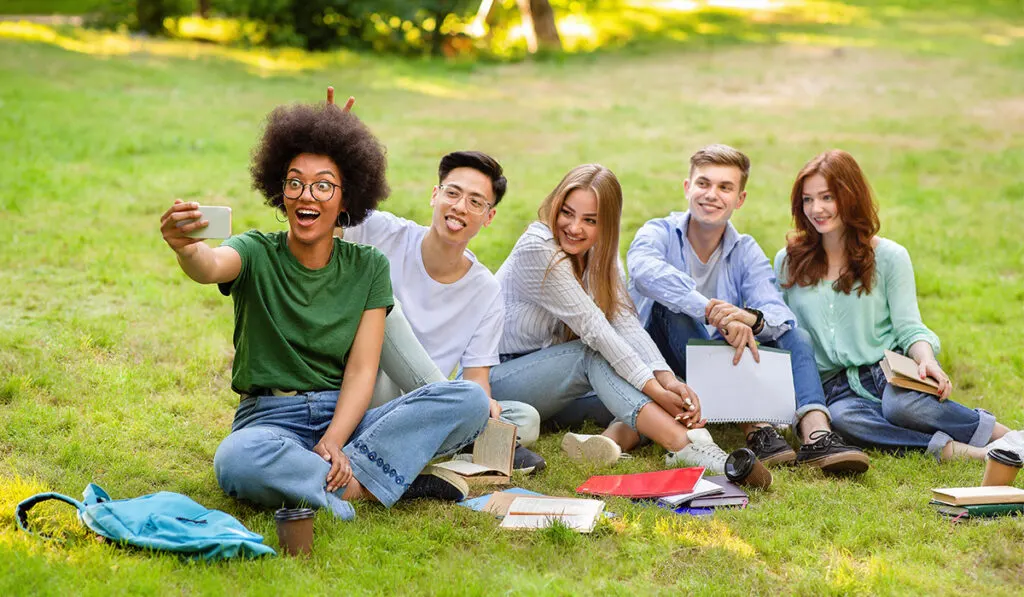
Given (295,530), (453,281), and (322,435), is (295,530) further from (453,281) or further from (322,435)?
(453,281)

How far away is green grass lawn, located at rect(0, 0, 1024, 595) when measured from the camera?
338 cm

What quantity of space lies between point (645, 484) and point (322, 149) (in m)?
1.75

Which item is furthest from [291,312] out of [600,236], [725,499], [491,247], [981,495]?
[491,247]

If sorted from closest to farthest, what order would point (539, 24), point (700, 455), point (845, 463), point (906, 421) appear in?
point (845, 463) < point (700, 455) < point (906, 421) < point (539, 24)

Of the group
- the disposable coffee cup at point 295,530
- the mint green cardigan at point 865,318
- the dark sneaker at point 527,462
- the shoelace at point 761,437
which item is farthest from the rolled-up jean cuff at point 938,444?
the disposable coffee cup at point 295,530

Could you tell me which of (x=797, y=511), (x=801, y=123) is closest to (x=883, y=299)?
(x=797, y=511)

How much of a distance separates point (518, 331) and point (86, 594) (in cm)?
237

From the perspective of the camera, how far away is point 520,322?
488cm

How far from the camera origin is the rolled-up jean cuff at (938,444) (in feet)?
15.1

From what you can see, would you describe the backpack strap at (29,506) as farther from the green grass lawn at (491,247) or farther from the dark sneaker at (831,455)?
the dark sneaker at (831,455)

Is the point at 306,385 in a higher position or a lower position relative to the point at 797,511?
higher

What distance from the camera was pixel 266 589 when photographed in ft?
10.1

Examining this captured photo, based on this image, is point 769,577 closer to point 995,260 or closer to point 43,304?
point 43,304

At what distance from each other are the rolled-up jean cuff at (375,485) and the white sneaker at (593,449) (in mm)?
1000
